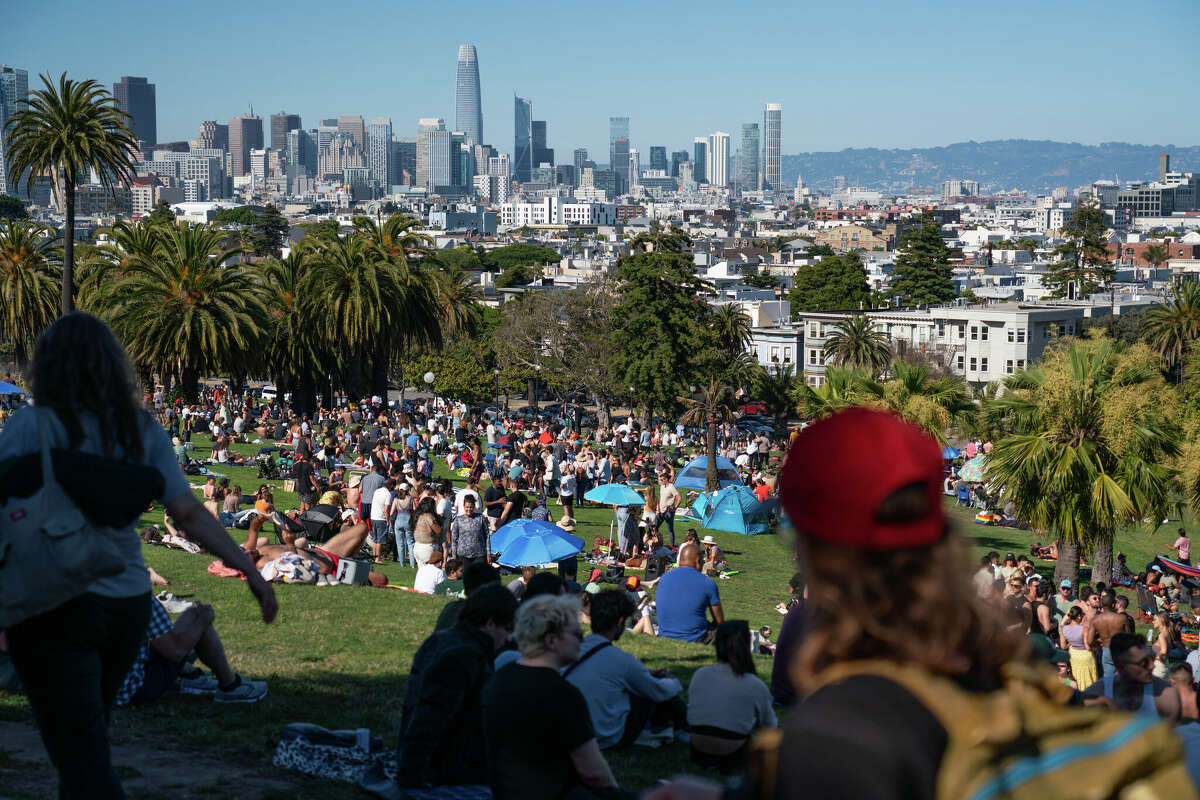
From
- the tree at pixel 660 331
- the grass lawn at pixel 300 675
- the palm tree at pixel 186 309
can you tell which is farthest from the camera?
the tree at pixel 660 331

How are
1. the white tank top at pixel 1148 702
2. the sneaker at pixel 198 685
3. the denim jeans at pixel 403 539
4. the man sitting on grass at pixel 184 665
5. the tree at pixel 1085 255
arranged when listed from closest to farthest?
the man sitting on grass at pixel 184 665 → the white tank top at pixel 1148 702 → the sneaker at pixel 198 685 → the denim jeans at pixel 403 539 → the tree at pixel 1085 255

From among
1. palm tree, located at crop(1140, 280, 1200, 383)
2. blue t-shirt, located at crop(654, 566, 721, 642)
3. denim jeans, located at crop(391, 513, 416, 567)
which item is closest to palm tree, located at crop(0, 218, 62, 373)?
denim jeans, located at crop(391, 513, 416, 567)

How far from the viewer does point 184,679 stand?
666 centimetres

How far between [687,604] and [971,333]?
67570mm

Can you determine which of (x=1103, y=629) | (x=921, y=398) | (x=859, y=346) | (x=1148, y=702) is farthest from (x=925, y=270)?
(x=1148, y=702)

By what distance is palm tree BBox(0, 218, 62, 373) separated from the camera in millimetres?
38125

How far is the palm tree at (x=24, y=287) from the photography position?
125 feet

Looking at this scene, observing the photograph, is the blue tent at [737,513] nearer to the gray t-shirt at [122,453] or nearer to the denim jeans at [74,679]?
the gray t-shirt at [122,453]

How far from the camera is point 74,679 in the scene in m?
3.14

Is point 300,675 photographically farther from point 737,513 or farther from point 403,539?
point 737,513

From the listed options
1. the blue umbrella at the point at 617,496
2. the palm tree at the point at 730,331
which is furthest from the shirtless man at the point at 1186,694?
the palm tree at the point at 730,331

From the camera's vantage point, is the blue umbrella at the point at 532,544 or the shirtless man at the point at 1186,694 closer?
the shirtless man at the point at 1186,694

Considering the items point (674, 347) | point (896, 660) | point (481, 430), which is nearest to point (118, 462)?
point (896, 660)

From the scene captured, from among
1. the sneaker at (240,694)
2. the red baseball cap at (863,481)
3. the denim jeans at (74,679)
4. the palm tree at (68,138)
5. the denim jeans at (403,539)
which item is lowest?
the denim jeans at (403,539)
